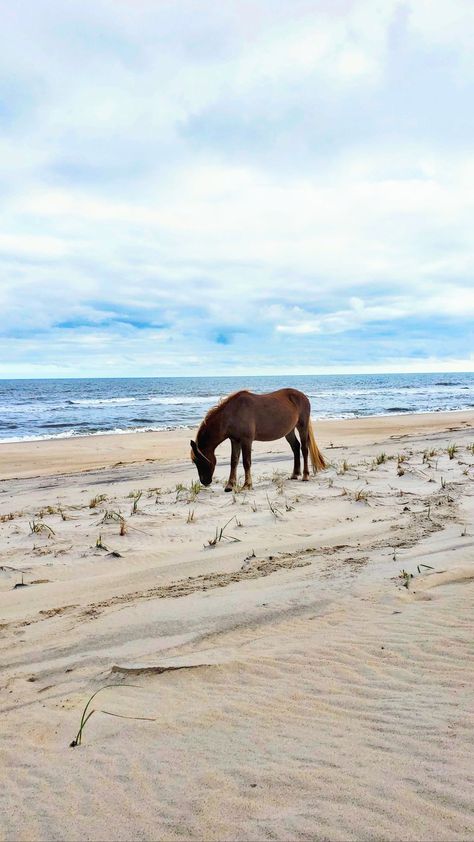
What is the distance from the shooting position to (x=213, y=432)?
31.0 ft

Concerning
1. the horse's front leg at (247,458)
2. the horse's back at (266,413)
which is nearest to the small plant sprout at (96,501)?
the horse's front leg at (247,458)

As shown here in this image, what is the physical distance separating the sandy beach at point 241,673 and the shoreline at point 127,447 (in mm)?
7646

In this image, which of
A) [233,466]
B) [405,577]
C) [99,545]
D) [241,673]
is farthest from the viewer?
[233,466]

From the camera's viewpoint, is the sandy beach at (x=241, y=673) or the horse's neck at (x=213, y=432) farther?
the horse's neck at (x=213, y=432)

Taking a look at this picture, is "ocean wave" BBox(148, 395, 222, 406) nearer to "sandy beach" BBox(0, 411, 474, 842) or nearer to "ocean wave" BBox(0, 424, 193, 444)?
"ocean wave" BBox(0, 424, 193, 444)

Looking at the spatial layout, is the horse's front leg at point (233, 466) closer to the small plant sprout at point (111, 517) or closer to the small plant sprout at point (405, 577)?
the small plant sprout at point (111, 517)

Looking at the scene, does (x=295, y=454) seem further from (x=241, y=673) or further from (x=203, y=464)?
(x=241, y=673)

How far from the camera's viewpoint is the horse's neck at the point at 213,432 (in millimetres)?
9453

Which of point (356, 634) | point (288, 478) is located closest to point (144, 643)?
point (356, 634)

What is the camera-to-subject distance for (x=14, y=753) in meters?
2.44

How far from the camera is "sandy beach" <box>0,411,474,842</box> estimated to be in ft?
6.62

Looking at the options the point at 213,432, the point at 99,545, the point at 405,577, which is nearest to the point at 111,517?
the point at 99,545

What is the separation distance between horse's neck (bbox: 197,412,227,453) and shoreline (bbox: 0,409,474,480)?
15.3ft

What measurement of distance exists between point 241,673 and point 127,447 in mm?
15852
